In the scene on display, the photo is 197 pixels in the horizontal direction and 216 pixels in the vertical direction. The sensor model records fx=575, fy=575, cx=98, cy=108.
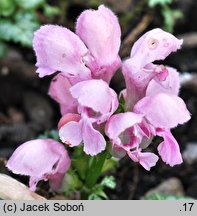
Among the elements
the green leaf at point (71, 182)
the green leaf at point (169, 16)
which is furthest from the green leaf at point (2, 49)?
the green leaf at point (71, 182)

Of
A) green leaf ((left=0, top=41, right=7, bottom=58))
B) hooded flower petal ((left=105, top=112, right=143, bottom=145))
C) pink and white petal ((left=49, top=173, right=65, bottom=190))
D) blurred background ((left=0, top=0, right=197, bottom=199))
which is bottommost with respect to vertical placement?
blurred background ((left=0, top=0, right=197, bottom=199))

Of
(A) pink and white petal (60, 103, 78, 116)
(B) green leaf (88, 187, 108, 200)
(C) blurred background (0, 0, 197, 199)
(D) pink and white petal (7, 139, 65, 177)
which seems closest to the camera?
(D) pink and white petal (7, 139, 65, 177)

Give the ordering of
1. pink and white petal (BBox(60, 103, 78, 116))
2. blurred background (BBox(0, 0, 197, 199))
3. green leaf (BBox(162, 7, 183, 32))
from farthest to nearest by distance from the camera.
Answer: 1. green leaf (BBox(162, 7, 183, 32))
2. blurred background (BBox(0, 0, 197, 199))
3. pink and white petal (BBox(60, 103, 78, 116))

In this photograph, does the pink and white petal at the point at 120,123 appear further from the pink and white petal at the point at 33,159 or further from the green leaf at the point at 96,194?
the green leaf at the point at 96,194

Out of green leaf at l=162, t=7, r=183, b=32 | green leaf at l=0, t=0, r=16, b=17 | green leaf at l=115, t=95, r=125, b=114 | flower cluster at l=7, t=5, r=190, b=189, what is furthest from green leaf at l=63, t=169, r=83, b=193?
green leaf at l=162, t=7, r=183, b=32

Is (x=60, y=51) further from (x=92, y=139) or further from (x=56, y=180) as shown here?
(x=56, y=180)

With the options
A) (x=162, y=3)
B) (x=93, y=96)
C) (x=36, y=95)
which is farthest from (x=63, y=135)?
(x=162, y=3)

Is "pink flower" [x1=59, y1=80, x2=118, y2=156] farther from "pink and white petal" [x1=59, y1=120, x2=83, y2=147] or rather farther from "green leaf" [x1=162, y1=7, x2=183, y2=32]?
"green leaf" [x1=162, y1=7, x2=183, y2=32]
